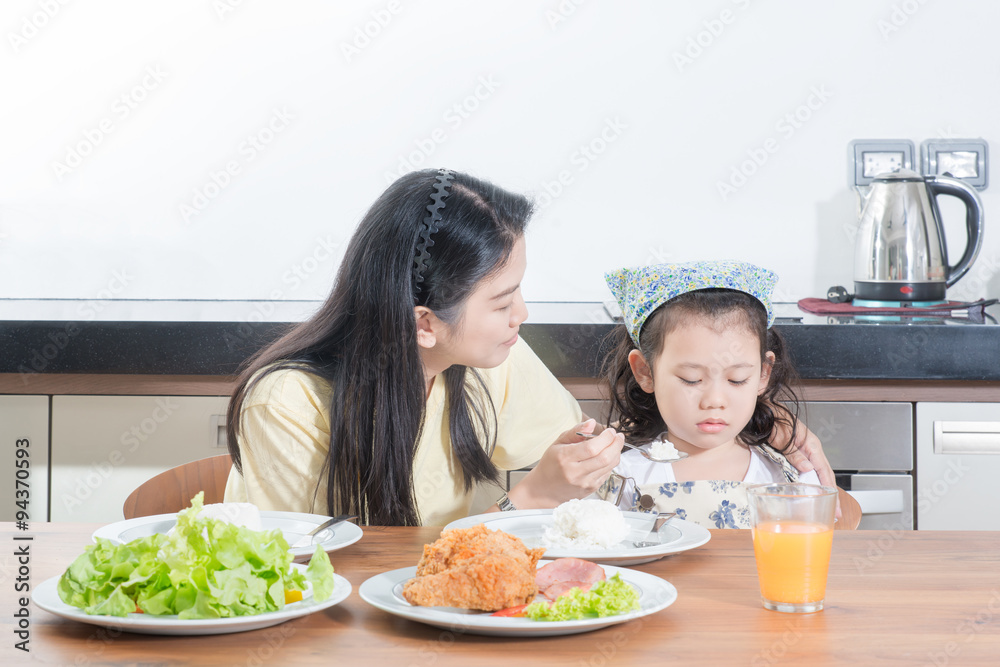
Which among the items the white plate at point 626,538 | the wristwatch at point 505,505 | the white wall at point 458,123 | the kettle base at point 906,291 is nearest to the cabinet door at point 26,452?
the white wall at point 458,123

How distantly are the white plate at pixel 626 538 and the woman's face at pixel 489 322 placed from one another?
324mm

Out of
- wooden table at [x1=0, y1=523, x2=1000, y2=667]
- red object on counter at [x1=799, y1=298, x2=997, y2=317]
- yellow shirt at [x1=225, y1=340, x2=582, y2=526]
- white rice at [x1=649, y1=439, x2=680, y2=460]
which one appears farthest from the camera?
red object on counter at [x1=799, y1=298, x2=997, y2=317]

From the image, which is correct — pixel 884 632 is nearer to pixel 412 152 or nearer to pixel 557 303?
pixel 557 303

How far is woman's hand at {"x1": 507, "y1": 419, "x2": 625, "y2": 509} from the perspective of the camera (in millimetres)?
1034

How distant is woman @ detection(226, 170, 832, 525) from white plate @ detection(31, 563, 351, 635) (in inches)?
20.3

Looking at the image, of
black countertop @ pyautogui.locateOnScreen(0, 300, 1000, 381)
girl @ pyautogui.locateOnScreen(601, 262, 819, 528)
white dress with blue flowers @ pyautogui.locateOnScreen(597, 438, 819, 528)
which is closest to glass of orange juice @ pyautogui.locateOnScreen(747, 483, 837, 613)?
white dress with blue flowers @ pyautogui.locateOnScreen(597, 438, 819, 528)

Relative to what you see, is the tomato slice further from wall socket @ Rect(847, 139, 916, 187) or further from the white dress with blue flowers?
wall socket @ Rect(847, 139, 916, 187)

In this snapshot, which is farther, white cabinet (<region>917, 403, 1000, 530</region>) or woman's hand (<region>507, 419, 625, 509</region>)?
white cabinet (<region>917, 403, 1000, 530</region>)

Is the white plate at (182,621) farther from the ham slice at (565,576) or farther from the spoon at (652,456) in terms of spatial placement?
the spoon at (652,456)

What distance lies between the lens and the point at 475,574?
25.2 inches

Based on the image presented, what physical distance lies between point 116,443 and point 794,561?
1.33 metres

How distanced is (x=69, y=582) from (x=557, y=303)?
1578mm

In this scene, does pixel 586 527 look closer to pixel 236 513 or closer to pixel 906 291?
pixel 236 513

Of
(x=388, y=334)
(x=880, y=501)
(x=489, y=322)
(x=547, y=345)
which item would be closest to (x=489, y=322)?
(x=489, y=322)
